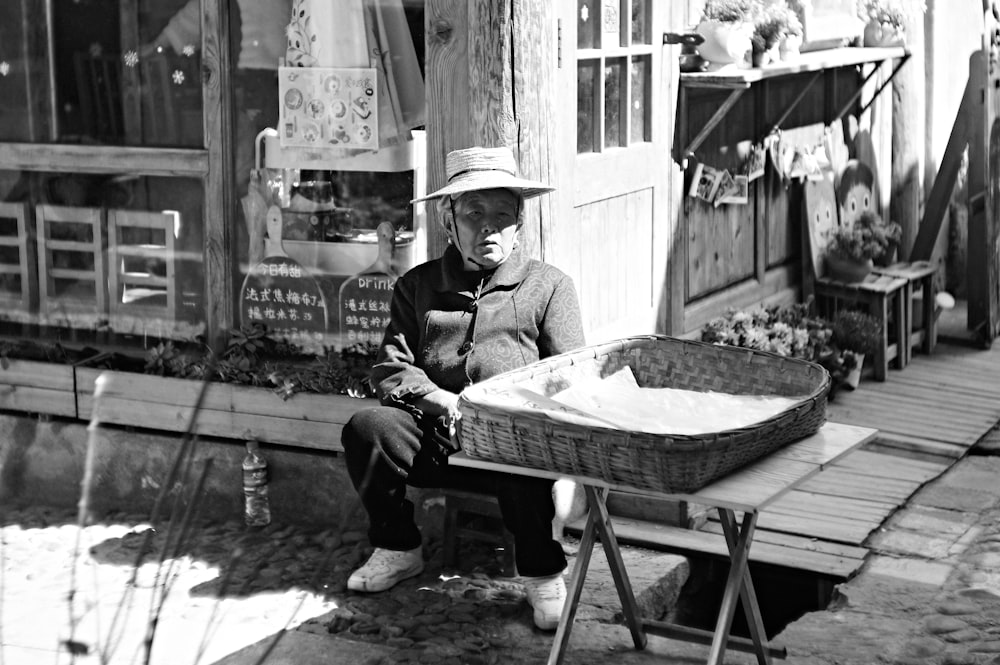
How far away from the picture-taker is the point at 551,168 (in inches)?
198

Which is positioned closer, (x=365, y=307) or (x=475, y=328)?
(x=475, y=328)

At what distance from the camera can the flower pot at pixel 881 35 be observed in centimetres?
859

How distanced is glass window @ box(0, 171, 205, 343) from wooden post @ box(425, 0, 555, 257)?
127 cm

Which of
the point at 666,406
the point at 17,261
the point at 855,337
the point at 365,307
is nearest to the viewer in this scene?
the point at 666,406

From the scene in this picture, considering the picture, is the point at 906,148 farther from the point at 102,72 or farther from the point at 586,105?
the point at 102,72

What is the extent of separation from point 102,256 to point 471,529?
219 cm

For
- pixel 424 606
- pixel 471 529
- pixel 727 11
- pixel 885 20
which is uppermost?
pixel 885 20

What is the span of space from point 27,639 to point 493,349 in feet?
5.97

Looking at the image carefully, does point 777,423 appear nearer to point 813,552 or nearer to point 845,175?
point 813,552

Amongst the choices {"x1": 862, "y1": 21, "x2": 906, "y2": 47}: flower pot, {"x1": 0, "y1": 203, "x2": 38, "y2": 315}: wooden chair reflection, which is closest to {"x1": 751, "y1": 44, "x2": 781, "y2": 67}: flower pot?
{"x1": 862, "y1": 21, "x2": 906, "y2": 47}: flower pot

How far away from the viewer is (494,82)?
4852 mm

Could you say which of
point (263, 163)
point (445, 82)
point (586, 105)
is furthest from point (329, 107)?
point (586, 105)

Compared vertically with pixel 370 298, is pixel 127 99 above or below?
above

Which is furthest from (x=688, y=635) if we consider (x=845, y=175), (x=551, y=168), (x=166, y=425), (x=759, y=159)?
(x=845, y=175)
